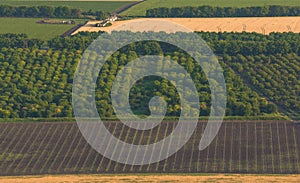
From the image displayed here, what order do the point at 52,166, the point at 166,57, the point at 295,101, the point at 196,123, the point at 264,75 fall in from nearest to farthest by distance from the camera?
the point at 52,166
the point at 196,123
the point at 295,101
the point at 264,75
the point at 166,57

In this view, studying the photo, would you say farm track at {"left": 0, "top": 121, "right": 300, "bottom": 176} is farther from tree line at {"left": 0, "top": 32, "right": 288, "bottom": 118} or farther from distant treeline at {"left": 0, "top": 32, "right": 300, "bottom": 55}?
distant treeline at {"left": 0, "top": 32, "right": 300, "bottom": 55}

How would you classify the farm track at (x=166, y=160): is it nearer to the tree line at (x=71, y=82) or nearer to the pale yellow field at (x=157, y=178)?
the pale yellow field at (x=157, y=178)

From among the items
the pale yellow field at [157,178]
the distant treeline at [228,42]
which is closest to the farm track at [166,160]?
the pale yellow field at [157,178]

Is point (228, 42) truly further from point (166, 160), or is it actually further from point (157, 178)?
point (157, 178)

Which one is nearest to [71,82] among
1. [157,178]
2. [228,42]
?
[228,42]

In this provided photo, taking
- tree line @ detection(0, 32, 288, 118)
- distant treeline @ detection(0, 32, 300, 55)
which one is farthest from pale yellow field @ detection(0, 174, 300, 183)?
distant treeline @ detection(0, 32, 300, 55)

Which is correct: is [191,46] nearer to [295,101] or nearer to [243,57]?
[243,57]

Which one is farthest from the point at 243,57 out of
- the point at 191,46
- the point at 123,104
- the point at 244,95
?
the point at 123,104
